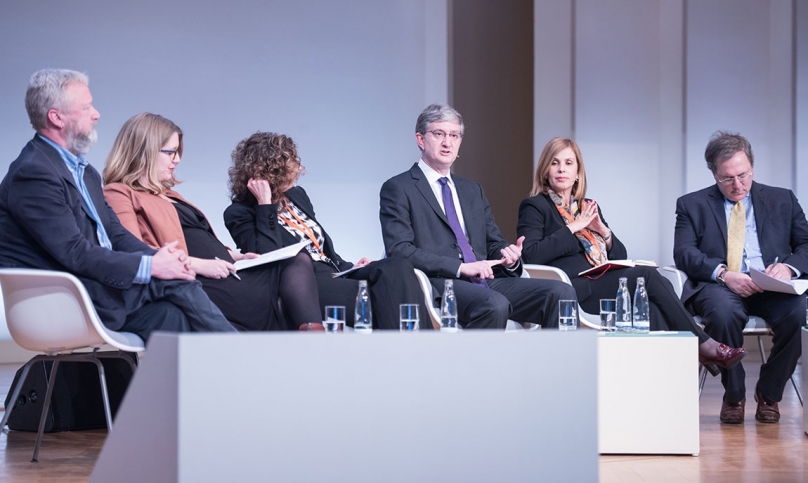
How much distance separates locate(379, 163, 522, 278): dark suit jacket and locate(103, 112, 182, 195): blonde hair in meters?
1.02

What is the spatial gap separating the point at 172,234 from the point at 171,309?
464mm

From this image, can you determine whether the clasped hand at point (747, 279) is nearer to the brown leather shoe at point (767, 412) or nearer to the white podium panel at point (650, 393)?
the brown leather shoe at point (767, 412)

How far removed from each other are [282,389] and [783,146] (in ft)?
17.9

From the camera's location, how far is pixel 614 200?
628cm

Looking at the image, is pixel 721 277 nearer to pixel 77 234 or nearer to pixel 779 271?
pixel 779 271

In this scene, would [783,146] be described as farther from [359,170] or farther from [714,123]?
[359,170]

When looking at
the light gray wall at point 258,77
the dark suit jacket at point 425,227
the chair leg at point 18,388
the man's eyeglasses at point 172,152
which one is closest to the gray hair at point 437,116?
the dark suit jacket at point 425,227

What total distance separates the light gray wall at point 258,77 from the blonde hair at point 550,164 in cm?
178

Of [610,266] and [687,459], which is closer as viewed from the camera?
[687,459]

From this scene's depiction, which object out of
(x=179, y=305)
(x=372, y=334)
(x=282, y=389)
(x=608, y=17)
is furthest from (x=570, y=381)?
(x=608, y=17)

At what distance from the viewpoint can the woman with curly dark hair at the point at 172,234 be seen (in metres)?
3.38

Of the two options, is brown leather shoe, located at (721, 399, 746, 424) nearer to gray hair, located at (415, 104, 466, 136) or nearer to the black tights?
gray hair, located at (415, 104, 466, 136)

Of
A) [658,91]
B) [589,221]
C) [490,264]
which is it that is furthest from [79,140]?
[658,91]

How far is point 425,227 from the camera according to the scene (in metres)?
4.00
